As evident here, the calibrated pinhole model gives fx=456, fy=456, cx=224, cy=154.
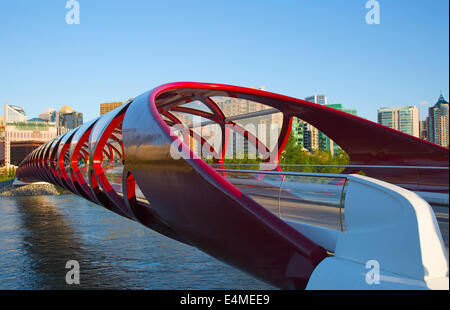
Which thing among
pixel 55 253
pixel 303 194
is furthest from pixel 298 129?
pixel 303 194

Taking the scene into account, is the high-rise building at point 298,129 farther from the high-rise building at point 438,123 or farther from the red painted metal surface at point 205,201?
the red painted metal surface at point 205,201

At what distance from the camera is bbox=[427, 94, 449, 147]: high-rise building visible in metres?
151

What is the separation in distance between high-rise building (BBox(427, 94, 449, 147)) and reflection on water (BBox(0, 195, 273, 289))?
14841cm

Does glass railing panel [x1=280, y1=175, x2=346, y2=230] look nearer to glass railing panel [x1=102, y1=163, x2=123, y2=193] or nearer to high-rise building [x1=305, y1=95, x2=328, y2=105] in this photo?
glass railing panel [x1=102, y1=163, x2=123, y2=193]

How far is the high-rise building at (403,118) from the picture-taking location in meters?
159

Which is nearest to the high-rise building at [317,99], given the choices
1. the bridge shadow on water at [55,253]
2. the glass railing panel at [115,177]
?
the bridge shadow on water at [55,253]

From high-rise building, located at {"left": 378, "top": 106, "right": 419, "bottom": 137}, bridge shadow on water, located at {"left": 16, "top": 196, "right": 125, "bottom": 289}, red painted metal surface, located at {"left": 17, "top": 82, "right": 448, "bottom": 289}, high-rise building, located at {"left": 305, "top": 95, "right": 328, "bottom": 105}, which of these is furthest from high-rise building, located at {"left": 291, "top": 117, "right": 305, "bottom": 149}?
red painted metal surface, located at {"left": 17, "top": 82, "right": 448, "bottom": 289}

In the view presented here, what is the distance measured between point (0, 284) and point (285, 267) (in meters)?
10.7

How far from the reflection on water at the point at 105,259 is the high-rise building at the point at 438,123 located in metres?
148

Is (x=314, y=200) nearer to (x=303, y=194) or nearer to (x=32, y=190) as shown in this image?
(x=303, y=194)

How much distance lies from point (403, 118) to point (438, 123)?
13648mm

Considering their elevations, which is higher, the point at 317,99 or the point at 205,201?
the point at 317,99

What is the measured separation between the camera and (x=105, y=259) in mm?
15516
